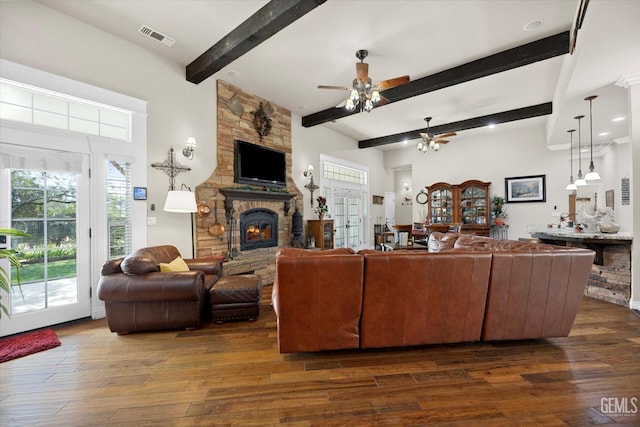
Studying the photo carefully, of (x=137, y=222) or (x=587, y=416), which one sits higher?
(x=137, y=222)

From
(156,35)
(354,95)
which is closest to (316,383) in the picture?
(354,95)

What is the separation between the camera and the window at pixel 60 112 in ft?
8.80

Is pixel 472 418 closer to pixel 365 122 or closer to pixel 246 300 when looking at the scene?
pixel 246 300

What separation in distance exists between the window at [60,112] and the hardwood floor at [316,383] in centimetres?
230

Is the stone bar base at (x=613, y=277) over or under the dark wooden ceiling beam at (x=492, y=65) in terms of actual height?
under

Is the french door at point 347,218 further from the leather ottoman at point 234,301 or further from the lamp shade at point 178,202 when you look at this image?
the leather ottoman at point 234,301

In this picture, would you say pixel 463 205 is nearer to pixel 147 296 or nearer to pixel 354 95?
pixel 354 95

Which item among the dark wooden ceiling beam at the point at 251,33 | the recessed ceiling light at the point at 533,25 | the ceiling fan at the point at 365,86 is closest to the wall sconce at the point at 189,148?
the dark wooden ceiling beam at the point at 251,33

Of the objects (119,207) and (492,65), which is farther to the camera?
(492,65)

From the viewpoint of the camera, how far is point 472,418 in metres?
1.56

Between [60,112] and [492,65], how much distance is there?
17.4ft

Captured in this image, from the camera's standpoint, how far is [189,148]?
392 centimetres

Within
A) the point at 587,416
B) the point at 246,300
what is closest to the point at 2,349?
the point at 246,300

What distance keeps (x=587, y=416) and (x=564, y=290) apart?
1.08m
